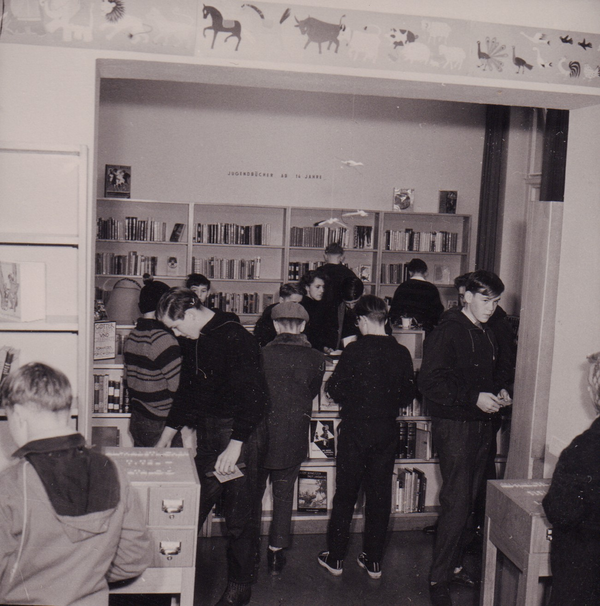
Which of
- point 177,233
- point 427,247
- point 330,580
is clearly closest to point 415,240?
point 427,247

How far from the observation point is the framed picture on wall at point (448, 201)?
8.05 m

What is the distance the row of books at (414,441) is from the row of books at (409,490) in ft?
0.31

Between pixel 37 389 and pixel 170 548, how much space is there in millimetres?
981

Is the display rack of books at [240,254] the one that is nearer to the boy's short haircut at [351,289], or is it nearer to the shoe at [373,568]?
the boy's short haircut at [351,289]

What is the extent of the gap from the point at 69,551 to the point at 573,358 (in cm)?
254

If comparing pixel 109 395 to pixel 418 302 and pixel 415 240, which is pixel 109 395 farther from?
pixel 415 240

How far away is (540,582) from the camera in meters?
2.93

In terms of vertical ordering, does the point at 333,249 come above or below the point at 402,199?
below

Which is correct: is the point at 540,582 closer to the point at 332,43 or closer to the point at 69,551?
the point at 69,551

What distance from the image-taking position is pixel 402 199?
26.2 ft

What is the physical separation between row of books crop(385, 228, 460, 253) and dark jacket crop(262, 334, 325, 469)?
4346 mm

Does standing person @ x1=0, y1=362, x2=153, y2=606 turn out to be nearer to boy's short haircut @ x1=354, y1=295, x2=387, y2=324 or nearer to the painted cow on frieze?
the painted cow on frieze

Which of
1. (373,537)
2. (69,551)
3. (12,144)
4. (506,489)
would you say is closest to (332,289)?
(373,537)

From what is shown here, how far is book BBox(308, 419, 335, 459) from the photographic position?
14.1 feet
